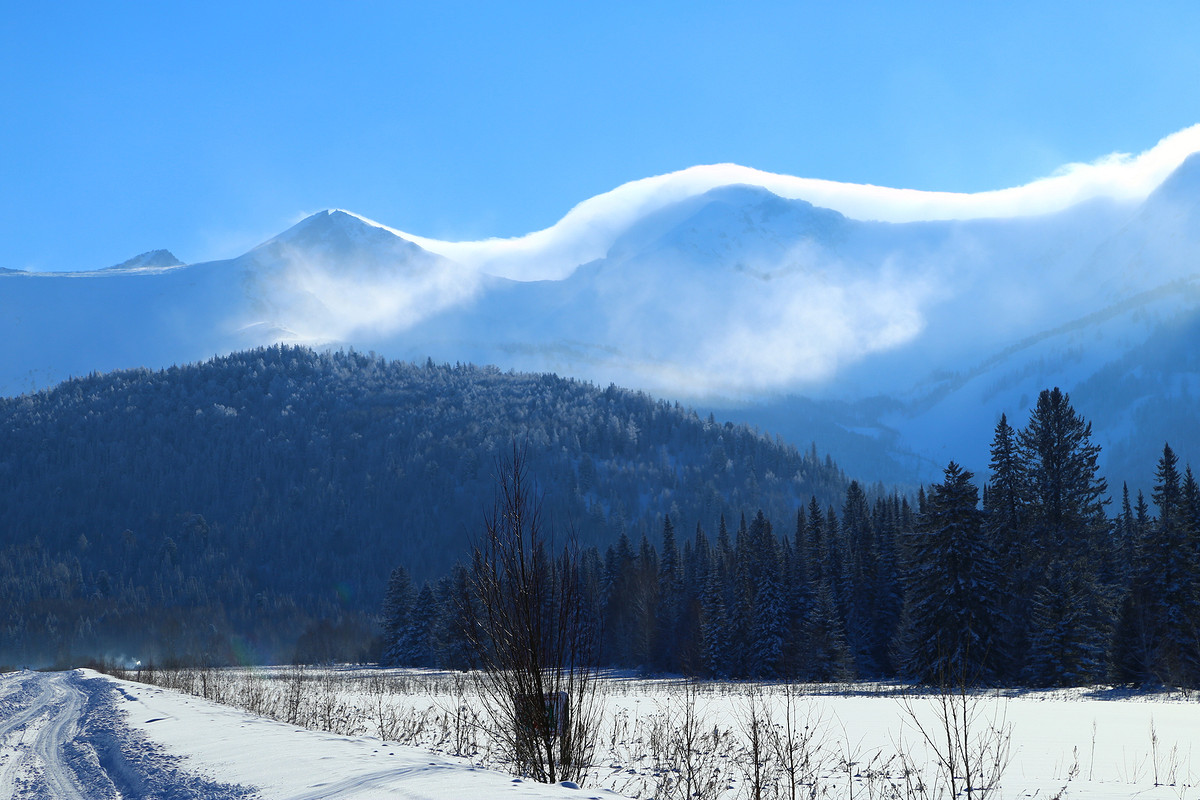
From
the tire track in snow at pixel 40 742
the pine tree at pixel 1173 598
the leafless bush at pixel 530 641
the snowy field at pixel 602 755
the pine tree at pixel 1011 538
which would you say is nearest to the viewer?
the snowy field at pixel 602 755

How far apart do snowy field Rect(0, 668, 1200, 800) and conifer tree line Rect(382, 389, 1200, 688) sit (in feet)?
17.5

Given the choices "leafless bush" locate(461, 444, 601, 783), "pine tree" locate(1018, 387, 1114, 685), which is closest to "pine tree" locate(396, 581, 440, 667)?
"pine tree" locate(1018, 387, 1114, 685)

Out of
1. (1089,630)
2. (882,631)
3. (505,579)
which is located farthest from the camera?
(882,631)

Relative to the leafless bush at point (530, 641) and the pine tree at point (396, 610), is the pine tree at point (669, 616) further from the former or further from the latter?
the leafless bush at point (530, 641)

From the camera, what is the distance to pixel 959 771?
14.0 m

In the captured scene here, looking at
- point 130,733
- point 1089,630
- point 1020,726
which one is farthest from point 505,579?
point 1089,630

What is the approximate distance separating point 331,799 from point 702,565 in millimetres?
73048

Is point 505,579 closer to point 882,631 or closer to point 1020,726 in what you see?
point 1020,726

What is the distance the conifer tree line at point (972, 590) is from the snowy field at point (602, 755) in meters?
5.34

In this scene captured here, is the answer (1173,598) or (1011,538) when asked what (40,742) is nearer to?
(1173,598)

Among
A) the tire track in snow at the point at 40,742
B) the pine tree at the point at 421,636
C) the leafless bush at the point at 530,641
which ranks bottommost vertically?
the pine tree at the point at 421,636

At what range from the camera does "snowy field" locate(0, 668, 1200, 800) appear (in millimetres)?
10633

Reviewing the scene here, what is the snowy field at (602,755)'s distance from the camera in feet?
34.9

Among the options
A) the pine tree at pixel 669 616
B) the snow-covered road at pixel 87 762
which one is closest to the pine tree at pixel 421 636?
the pine tree at pixel 669 616
